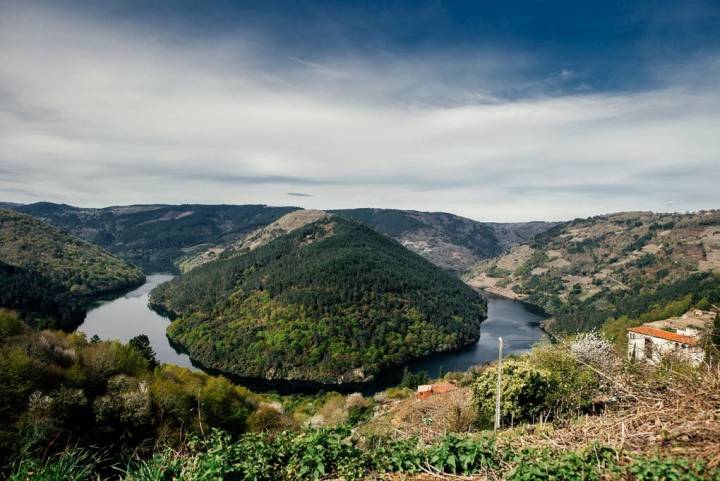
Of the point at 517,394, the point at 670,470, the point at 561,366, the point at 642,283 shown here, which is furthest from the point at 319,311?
the point at 642,283

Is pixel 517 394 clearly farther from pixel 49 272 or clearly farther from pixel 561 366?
pixel 49 272

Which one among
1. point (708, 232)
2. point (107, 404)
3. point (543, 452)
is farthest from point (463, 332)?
point (708, 232)

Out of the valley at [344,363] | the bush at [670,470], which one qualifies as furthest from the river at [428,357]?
the bush at [670,470]

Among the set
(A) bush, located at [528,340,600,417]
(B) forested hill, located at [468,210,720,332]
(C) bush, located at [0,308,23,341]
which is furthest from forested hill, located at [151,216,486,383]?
(C) bush, located at [0,308,23,341]

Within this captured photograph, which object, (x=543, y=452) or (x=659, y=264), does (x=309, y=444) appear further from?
(x=659, y=264)

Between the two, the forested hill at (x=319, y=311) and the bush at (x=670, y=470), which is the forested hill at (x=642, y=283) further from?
the bush at (x=670, y=470)

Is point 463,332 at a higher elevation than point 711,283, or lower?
lower
